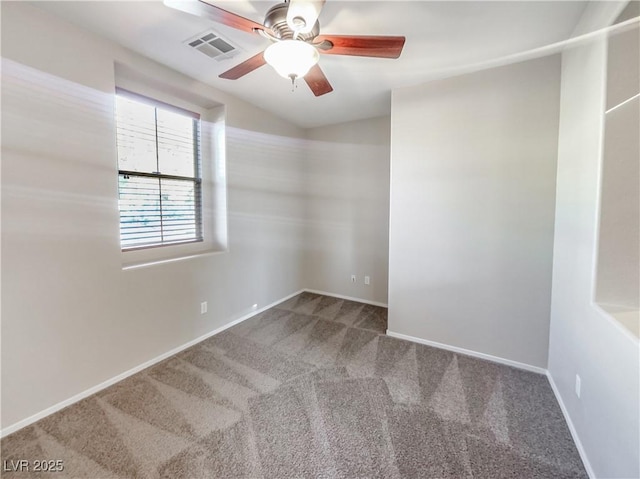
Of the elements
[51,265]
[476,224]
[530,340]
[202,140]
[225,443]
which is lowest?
[225,443]

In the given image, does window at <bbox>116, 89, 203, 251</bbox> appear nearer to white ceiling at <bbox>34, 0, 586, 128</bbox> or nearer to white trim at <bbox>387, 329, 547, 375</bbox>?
white ceiling at <bbox>34, 0, 586, 128</bbox>

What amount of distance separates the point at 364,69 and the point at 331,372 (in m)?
2.69

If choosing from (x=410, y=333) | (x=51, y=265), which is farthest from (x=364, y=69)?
(x=51, y=265)

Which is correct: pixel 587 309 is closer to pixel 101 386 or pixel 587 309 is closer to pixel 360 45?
pixel 360 45

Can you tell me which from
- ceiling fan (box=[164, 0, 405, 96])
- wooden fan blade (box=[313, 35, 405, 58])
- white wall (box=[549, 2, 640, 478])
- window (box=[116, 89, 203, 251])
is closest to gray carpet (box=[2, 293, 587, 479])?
white wall (box=[549, 2, 640, 478])

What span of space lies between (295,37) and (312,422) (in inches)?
91.7

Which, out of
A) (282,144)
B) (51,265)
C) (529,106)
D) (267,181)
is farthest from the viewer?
(282,144)

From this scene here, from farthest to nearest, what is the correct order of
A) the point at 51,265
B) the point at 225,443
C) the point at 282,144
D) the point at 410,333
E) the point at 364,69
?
the point at 282,144 → the point at 410,333 → the point at 364,69 → the point at 51,265 → the point at 225,443

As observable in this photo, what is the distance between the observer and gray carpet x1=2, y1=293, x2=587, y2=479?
1.48m

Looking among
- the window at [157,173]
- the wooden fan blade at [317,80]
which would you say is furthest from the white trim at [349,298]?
the wooden fan blade at [317,80]

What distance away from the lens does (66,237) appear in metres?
1.87

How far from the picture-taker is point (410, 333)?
290 centimetres

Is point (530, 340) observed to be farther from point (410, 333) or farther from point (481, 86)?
point (481, 86)

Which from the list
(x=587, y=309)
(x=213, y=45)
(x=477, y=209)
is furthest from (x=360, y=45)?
(x=587, y=309)
